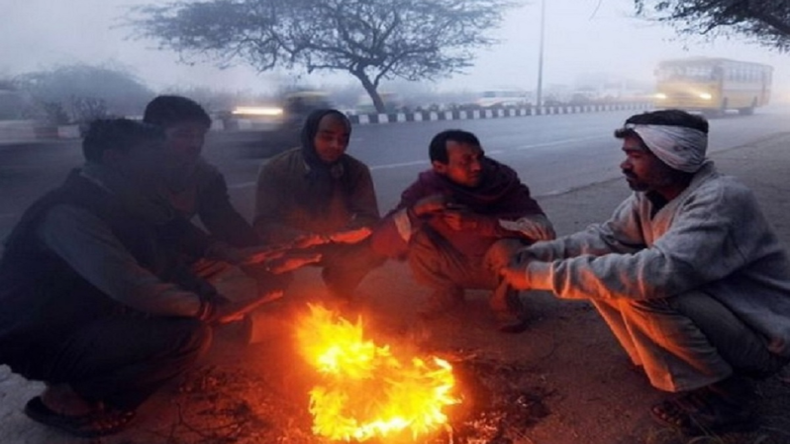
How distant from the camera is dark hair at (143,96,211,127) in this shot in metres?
→ 3.96

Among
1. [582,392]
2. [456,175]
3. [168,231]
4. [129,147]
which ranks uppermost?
[129,147]

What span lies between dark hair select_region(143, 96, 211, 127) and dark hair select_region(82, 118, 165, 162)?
1.15m

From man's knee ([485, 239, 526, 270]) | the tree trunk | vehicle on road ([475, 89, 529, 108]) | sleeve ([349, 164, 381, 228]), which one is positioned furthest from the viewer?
vehicle on road ([475, 89, 529, 108])

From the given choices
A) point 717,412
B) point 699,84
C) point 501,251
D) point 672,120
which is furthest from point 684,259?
point 699,84

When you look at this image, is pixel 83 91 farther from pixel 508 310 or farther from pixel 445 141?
pixel 508 310

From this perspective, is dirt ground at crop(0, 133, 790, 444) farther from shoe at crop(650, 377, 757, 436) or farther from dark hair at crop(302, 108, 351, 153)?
dark hair at crop(302, 108, 351, 153)

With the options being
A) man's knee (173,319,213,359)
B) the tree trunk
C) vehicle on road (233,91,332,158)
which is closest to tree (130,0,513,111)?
the tree trunk

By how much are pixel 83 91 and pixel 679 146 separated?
752 centimetres

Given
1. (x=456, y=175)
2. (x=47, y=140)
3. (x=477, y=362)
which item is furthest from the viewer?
(x=47, y=140)

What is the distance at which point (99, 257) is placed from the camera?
2.50 m

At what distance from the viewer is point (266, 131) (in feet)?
24.9

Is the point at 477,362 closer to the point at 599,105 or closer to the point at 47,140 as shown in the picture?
the point at 47,140

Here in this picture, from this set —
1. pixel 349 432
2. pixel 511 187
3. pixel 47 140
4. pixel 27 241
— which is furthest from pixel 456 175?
pixel 47 140

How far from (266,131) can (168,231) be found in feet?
13.9
